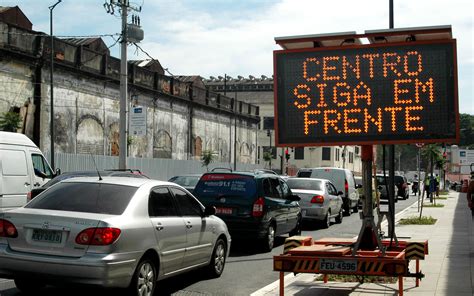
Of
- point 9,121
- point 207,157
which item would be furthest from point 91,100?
point 207,157

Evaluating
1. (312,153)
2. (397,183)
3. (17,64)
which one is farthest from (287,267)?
(312,153)

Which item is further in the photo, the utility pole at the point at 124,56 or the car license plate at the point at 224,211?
the utility pole at the point at 124,56

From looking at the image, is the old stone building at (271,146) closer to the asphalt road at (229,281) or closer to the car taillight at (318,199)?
the car taillight at (318,199)

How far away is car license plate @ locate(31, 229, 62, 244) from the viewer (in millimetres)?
7023

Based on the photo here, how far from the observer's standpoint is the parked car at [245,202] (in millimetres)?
13039

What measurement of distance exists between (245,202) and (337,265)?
5719mm

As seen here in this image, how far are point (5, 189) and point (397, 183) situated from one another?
109ft

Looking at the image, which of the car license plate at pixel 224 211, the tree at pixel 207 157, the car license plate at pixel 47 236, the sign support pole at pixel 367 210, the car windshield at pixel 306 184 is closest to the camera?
the car license plate at pixel 47 236

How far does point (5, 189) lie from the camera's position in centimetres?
1447

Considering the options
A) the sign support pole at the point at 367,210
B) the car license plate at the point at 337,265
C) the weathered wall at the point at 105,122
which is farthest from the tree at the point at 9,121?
the car license plate at the point at 337,265

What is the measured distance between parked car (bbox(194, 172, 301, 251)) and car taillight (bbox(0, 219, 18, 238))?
632cm

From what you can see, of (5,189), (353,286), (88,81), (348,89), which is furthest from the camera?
(88,81)

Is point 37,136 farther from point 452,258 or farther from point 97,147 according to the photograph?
point 452,258

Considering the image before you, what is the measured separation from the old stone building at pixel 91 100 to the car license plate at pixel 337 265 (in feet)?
85.5
